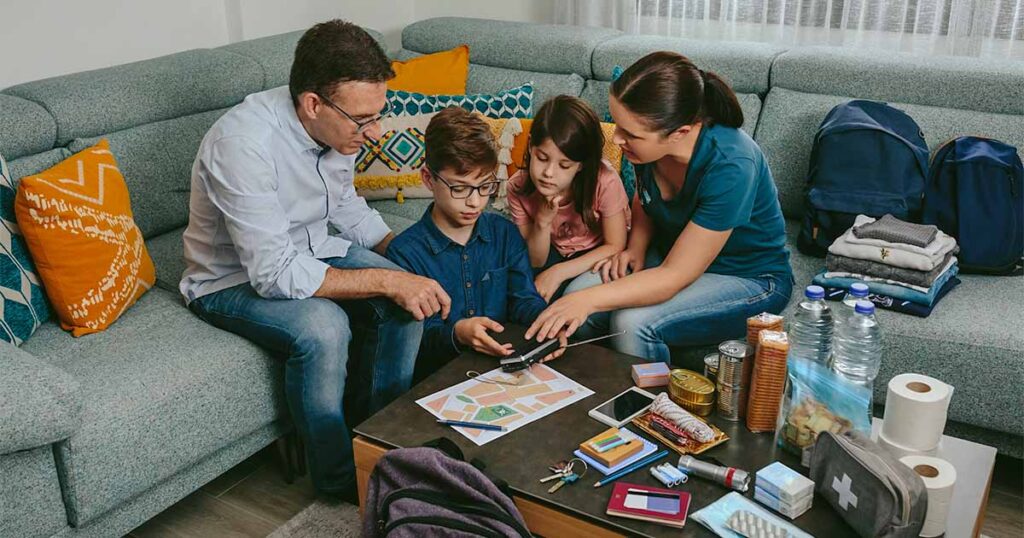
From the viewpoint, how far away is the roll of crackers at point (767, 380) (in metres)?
1.61

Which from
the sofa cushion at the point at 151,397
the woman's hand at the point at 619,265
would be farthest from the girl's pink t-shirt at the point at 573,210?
the sofa cushion at the point at 151,397

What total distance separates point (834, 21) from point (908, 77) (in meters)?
0.69

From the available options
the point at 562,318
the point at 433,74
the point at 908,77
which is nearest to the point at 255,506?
the point at 562,318

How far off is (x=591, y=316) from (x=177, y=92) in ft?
4.47

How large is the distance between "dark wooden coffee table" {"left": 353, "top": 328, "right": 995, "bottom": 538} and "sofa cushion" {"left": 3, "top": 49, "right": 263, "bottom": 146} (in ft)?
4.18

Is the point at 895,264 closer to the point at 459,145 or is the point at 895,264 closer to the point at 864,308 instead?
the point at 864,308

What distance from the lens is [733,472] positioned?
1.50m

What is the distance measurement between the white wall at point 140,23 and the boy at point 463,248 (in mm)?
1392

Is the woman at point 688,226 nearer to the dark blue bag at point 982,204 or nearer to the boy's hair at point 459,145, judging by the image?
the boy's hair at point 459,145

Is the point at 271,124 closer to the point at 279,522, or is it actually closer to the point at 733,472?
the point at 279,522

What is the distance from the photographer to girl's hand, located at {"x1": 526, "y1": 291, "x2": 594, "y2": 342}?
1.98 meters

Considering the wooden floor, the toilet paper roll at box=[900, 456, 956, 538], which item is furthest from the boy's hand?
the toilet paper roll at box=[900, 456, 956, 538]

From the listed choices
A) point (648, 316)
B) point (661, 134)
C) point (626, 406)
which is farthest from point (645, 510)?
point (661, 134)

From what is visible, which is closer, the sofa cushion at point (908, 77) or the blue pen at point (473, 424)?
the blue pen at point (473, 424)
